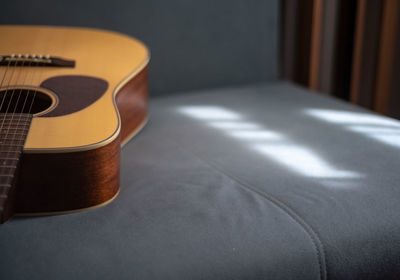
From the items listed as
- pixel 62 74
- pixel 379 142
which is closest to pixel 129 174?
pixel 62 74

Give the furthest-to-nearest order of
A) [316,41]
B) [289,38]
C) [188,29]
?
[289,38] < [316,41] < [188,29]

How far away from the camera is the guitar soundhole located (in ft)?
2.99

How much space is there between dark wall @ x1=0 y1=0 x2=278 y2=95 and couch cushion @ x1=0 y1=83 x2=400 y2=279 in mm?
465

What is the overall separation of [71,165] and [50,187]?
50 mm

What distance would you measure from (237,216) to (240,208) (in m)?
0.03

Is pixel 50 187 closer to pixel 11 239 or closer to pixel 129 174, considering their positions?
pixel 11 239

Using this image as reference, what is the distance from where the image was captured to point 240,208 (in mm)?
780

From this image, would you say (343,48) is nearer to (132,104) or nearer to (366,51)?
(366,51)

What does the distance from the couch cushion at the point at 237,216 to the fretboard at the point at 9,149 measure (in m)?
0.09

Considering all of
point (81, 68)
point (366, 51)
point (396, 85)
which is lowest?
point (396, 85)

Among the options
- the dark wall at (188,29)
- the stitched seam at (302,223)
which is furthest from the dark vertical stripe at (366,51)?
the stitched seam at (302,223)

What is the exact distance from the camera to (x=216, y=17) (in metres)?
1.53

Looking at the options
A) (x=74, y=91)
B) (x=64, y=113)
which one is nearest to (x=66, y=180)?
(x=64, y=113)

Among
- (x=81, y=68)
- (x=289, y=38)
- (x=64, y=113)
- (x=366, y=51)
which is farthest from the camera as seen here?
(x=289, y=38)
